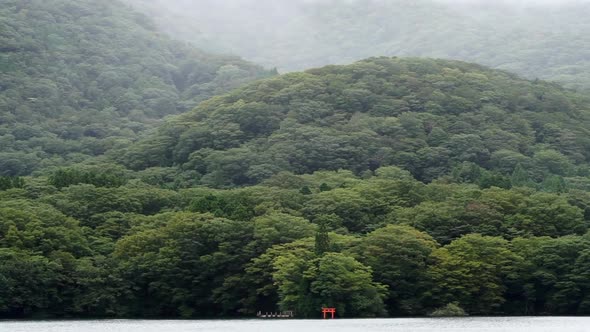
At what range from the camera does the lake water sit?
3396 inches

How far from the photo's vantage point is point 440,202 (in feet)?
434

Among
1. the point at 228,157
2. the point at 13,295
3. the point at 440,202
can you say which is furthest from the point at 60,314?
the point at 228,157

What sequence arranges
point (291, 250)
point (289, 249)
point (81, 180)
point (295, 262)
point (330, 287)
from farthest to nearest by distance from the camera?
point (81, 180)
point (289, 249)
point (291, 250)
point (295, 262)
point (330, 287)

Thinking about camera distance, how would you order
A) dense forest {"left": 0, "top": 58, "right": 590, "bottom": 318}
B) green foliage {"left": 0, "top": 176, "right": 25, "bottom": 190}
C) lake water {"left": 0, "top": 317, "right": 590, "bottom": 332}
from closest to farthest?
lake water {"left": 0, "top": 317, "right": 590, "bottom": 332}
dense forest {"left": 0, "top": 58, "right": 590, "bottom": 318}
green foliage {"left": 0, "top": 176, "right": 25, "bottom": 190}

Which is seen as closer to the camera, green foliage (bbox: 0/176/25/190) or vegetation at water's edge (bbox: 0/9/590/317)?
vegetation at water's edge (bbox: 0/9/590/317)

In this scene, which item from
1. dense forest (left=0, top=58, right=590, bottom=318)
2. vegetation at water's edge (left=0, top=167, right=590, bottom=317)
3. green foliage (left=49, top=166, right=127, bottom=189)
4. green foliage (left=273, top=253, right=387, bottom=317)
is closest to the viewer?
green foliage (left=273, top=253, right=387, bottom=317)

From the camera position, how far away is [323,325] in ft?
301

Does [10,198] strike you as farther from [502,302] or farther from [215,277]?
[502,302]

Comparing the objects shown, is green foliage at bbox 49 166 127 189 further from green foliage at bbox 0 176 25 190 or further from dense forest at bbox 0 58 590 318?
green foliage at bbox 0 176 25 190

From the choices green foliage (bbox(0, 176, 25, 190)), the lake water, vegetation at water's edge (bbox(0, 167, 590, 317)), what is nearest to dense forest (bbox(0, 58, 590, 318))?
vegetation at water's edge (bbox(0, 167, 590, 317))

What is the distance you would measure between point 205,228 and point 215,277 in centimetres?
546

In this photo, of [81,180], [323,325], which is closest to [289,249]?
[323,325]

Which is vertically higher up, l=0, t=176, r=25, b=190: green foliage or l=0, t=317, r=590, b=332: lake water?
l=0, t=176, r=25, b=190: green foliage

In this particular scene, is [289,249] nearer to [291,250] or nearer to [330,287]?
[291,250]
